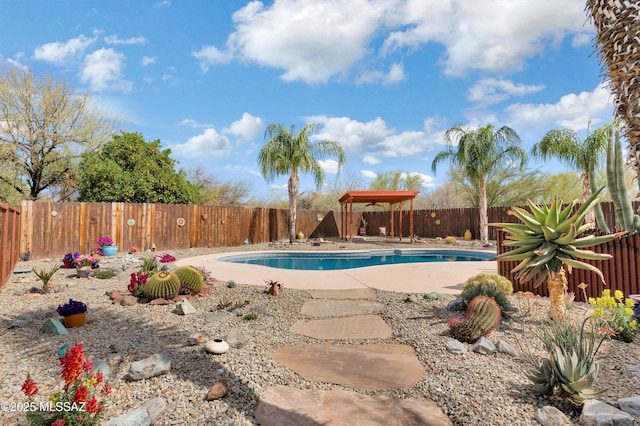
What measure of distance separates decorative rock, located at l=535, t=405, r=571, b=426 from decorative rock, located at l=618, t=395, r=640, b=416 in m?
0.40

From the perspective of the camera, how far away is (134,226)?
11.6m

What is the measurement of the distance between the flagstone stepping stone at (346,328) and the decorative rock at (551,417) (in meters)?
1.63

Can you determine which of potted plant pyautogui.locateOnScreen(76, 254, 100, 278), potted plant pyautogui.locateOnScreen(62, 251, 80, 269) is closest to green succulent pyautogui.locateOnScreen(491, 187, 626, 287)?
potted plant pyautogui.locateOnScreen(76, 254, 100, 278)

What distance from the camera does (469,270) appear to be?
770cm

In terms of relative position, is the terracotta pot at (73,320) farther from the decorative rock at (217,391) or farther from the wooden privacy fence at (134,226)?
the wooden privacy fence at (134,226)

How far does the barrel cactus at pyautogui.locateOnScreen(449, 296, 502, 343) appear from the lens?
127 inches

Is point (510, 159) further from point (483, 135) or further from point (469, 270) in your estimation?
point (469, 270)

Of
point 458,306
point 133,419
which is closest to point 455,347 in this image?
point 458,306

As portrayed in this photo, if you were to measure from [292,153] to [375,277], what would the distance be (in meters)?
9.30

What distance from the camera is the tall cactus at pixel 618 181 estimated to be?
368 centimetres

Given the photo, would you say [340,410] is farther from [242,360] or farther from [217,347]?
[217,347]

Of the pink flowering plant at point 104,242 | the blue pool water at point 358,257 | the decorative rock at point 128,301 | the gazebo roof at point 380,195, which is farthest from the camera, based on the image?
the gazebo roof at point 380,195

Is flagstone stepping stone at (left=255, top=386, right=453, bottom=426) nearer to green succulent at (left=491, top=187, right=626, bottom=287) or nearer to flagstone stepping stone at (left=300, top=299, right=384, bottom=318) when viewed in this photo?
green succulent at (left=491, top=187, right=626, bottom=287)

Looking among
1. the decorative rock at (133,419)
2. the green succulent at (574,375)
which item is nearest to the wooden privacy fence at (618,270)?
the green succulent at (574,375)
